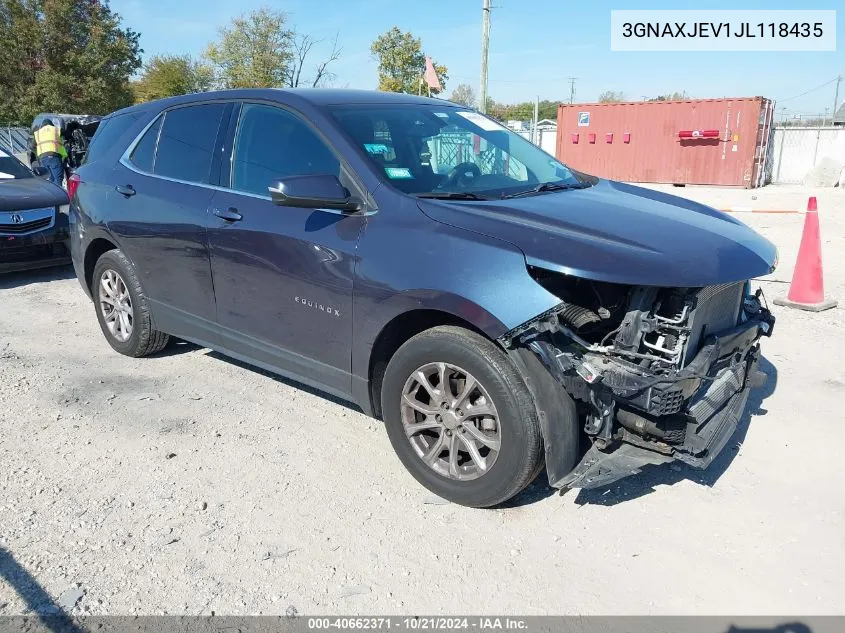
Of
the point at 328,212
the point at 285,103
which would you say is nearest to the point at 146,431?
the point at 328,212

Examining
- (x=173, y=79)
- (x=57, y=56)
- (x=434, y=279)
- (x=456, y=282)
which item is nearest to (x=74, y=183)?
(x=434, y=279)

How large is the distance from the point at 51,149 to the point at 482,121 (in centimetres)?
1063

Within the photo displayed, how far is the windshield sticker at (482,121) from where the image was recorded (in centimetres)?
425

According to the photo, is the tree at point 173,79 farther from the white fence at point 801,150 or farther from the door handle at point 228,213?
the door handle at point 228,213

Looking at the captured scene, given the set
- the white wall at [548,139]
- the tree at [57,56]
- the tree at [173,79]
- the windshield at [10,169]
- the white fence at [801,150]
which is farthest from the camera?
the tree at [173,79]

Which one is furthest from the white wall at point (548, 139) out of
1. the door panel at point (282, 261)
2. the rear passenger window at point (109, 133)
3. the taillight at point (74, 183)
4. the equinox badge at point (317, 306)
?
the equinox badge at point (317, 306)

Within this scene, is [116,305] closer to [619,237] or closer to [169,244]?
[169,244]

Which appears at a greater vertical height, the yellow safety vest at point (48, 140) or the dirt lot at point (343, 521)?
the yellow safety vest at point (48, 140)

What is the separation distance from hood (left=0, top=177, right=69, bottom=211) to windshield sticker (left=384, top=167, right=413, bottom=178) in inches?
228

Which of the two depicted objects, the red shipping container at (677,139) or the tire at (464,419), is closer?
the tire at (464,419)

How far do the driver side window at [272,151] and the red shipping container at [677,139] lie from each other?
Result: 22829 mm

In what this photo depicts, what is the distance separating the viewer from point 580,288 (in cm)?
294

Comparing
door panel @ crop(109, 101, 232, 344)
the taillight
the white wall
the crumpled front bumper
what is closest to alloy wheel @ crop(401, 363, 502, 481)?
the crumpled front bumper

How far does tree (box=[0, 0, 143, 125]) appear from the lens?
36.6m
